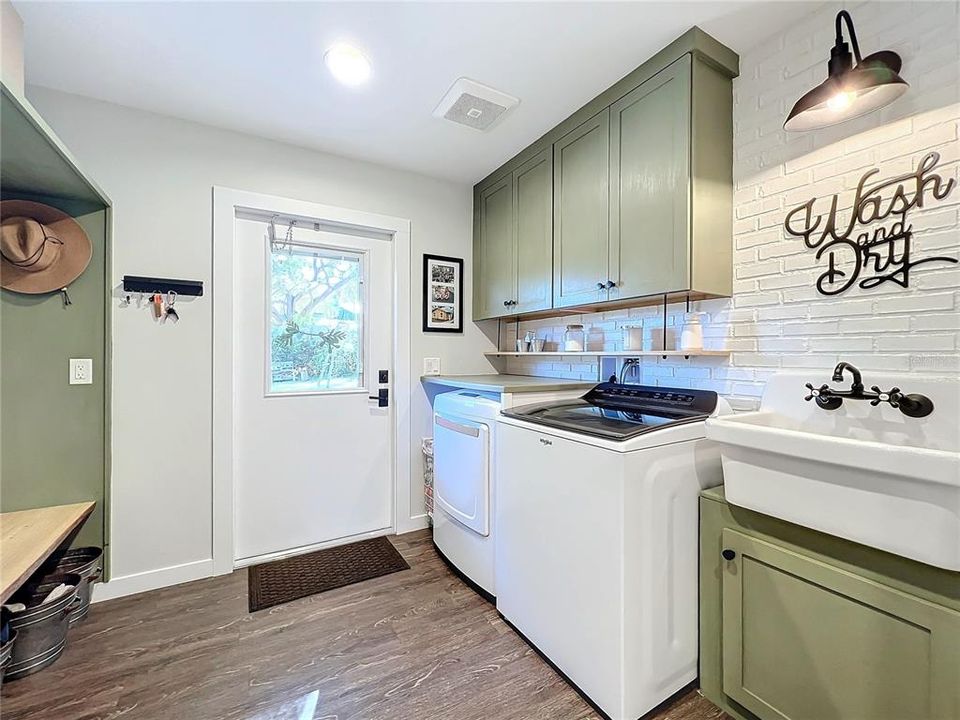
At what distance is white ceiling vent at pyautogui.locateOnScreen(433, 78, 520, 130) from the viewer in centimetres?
194

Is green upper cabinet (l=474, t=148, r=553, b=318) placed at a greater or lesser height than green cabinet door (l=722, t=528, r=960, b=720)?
greater

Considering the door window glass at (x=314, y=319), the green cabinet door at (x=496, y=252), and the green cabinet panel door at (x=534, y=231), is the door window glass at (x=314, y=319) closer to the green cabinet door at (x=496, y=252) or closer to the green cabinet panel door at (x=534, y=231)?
the green cabinet door at (x=496, y=252)

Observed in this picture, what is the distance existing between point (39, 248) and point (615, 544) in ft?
8.48

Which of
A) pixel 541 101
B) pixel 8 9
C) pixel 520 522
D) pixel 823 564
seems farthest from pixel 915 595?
pixel 8 9

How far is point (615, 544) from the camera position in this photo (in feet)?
4.36

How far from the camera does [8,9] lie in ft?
4.74

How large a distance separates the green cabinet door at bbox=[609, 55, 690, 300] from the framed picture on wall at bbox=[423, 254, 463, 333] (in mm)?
1305

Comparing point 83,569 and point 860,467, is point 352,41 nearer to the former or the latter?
point 860,467

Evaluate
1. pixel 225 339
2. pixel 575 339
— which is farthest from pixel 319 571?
pixel 575 339

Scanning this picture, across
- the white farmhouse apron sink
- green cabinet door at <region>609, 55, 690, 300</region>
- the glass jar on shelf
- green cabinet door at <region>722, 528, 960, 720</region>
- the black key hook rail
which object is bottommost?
green cabinet door at <region>722, 528, 960, 720</region>

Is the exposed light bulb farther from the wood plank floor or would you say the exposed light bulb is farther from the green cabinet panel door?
the wood plank floor

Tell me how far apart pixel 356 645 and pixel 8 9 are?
2.67 metres

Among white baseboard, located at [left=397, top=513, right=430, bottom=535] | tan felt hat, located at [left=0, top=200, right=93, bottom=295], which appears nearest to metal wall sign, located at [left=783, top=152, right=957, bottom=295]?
white baseboard, located at [left=397, top=513, right=430, bottom=535]

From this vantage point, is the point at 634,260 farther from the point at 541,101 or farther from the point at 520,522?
the point at 520,522
